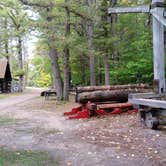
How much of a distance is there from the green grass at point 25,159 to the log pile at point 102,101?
5375mm

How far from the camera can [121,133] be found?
28.0 feet

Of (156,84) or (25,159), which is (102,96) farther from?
(25,159)

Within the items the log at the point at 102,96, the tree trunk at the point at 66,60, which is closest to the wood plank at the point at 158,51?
the log at the point at 102,96

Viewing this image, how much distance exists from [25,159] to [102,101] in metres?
7.11

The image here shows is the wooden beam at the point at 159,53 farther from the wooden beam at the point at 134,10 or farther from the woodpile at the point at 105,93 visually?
the woodpile at the point at 105,93

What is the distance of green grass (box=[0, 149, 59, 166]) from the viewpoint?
5.95 m

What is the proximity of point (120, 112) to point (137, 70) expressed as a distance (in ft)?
23.9

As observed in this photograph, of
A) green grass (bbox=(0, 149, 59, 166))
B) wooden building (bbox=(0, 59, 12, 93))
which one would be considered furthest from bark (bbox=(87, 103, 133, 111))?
wooden building (bbox=(0, 59, 12, 93))

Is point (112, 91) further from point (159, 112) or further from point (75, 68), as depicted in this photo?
point (75, 68)

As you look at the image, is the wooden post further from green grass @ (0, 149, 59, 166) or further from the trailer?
green grass @ (0, 149, 59, 166)

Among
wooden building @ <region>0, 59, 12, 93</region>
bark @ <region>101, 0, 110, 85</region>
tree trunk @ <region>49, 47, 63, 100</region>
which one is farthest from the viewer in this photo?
wooden building @ <region>0, 59, 12, 93</region>

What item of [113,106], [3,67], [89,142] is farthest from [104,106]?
[3,67]

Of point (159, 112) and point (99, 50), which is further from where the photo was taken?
point (99, 50)

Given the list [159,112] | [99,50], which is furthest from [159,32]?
[99,50]
